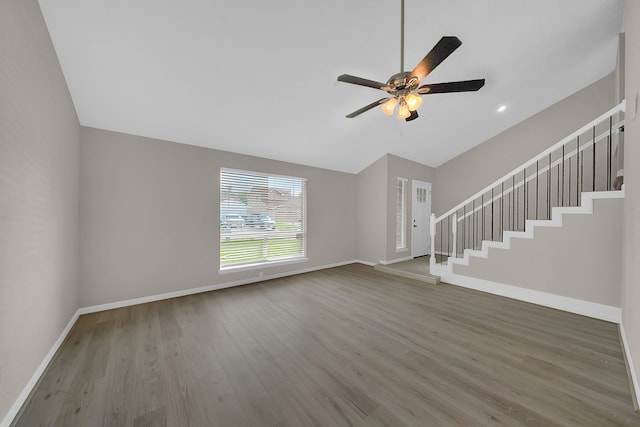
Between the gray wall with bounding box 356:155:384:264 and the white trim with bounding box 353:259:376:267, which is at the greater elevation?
the gray wall with bounding box 356:155:384:264

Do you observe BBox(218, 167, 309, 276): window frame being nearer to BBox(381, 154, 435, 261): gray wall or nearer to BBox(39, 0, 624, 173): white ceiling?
BBox(39, 0, 624, 173): white ceiling

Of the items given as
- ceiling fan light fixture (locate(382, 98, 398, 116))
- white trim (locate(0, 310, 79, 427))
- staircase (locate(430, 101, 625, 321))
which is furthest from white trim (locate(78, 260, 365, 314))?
ceiling fan light fixture (locate(382, 98, 398, 116))

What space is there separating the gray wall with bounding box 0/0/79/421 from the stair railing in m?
5.10

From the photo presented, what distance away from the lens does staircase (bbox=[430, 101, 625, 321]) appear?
9.15 ft

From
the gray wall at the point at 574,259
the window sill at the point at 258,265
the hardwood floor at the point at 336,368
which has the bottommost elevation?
the hardwood floor at the point at 336,368

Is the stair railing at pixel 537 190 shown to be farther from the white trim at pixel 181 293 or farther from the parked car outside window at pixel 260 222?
the parked car outside window at pixel 260 222

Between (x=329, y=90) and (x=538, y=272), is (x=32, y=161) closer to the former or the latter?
(x=329, y=90)

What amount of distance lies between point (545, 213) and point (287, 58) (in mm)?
6062

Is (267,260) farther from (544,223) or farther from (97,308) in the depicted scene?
(544,223)

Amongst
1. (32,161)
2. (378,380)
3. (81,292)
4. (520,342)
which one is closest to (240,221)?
(81,292)

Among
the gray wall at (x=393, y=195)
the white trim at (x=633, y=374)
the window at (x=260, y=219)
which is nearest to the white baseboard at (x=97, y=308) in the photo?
the window at (x=260, y=219)

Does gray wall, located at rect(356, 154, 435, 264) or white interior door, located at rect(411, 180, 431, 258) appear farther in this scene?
white interior door, located at rect(411, 180, 431, 258)

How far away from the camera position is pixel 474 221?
565 centimetres

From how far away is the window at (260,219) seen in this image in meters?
3.95
